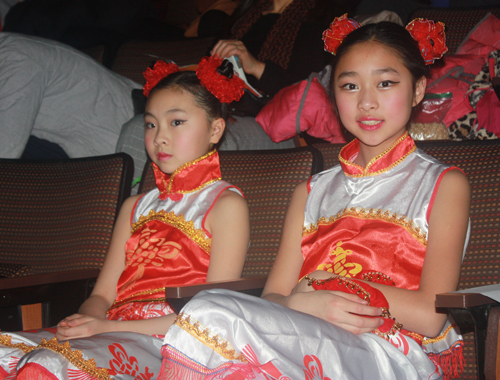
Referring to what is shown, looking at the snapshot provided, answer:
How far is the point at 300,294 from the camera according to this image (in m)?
1.20

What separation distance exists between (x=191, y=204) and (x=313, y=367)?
84 cm

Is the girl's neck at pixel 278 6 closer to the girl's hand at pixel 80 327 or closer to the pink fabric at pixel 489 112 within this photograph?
the pink fabric at pixel 489 112

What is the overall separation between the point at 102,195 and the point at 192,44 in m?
1.74

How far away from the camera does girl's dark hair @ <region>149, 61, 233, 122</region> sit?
1755mm

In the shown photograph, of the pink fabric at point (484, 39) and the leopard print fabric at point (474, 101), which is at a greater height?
the pink fabric at point (484, 39)

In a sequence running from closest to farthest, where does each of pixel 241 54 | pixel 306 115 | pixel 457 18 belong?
pixel 306 115
pixel 241 54
pixel 457 18

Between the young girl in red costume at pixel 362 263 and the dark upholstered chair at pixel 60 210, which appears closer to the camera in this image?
the young girl in red costume at pixel 362 263

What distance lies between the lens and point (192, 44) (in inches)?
136

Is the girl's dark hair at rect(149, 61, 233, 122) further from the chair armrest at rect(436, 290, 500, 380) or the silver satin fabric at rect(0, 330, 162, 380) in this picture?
the chair armrest at rect(436, 290, 500, 380)

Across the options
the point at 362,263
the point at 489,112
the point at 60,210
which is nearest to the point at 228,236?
the point at 362,263

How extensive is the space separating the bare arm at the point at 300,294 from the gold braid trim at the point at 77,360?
1.49 feet

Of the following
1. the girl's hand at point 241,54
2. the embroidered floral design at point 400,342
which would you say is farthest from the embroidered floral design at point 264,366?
the girl's hand at point 241,54

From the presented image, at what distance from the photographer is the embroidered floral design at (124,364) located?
113 cm

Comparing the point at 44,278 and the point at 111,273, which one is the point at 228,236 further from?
the point at 44,278
